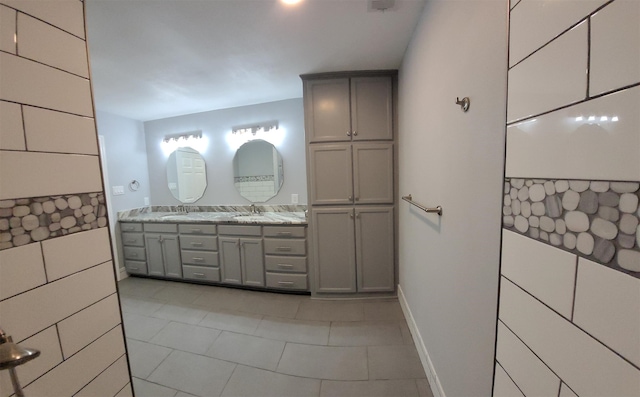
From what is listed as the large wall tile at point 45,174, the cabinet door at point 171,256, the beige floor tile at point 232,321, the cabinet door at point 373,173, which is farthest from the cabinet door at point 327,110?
the cabinet door at point 171,256

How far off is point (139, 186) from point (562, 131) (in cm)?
435

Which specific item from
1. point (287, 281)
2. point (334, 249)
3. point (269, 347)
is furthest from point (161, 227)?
point (334, 249)

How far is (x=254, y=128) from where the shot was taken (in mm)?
2936

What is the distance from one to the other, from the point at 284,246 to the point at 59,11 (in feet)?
6.91

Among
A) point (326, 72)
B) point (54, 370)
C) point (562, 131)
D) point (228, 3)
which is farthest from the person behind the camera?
point (326, 72)

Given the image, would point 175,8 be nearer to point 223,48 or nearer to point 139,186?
point 223,48

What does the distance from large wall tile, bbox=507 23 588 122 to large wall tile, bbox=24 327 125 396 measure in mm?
1258

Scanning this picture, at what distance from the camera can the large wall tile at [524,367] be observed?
451 mm

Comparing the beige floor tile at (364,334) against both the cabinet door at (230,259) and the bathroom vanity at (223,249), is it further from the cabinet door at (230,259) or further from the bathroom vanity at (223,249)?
the cabinet door at (230,259)

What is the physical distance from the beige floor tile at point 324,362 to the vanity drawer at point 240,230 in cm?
119

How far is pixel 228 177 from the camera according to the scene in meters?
3.15

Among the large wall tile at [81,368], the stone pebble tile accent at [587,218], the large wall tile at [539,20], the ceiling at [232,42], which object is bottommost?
the large wall tile at [81,368]

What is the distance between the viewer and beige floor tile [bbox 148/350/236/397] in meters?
1.37

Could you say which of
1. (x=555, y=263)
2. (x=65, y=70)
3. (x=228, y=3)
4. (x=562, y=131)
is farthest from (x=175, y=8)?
(x=555, y=263)
